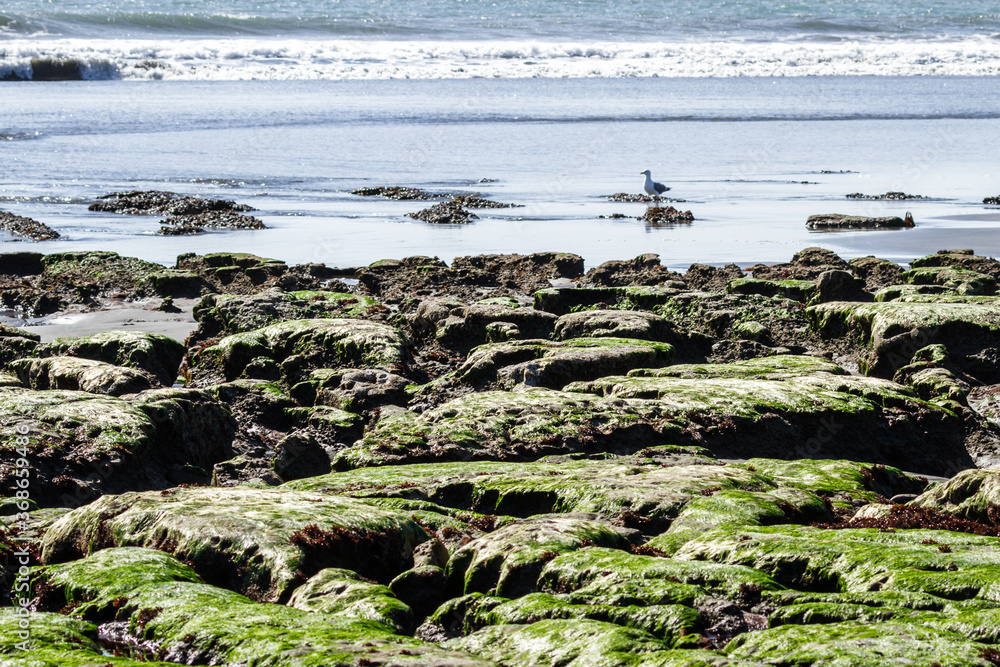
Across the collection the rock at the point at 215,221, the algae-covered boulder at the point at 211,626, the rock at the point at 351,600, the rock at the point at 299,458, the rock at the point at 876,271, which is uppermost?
the rock at the point at 876,271

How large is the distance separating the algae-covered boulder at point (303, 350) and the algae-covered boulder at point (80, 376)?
3.57ft

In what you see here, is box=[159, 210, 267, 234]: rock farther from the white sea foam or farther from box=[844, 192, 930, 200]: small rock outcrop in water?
the white sea foam

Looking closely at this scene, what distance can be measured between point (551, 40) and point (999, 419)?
77.3 meters

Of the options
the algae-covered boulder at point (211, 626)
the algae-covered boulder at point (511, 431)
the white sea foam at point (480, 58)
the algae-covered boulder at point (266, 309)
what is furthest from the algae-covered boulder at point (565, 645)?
the white sea foam at point (480, 58)

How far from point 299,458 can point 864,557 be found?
5.66m

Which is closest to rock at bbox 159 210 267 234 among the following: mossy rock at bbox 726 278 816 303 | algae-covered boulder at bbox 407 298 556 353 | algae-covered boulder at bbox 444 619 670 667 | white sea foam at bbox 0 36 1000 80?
algae-covered boulder at bbox 407 298 556 353

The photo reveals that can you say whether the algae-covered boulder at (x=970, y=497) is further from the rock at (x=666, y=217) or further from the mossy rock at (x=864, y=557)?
the rock at (x=666, y=217)

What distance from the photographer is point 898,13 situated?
339 ft

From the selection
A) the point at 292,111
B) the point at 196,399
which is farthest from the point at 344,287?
the point at 292,111

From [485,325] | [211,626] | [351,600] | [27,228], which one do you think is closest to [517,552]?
[351,600]

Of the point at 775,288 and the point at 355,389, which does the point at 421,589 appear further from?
the point at 775,288

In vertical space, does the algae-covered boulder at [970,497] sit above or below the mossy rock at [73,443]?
above

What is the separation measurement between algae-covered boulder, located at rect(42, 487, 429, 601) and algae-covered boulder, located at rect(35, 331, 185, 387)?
5577 mm

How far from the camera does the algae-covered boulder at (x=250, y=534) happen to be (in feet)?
22.0
